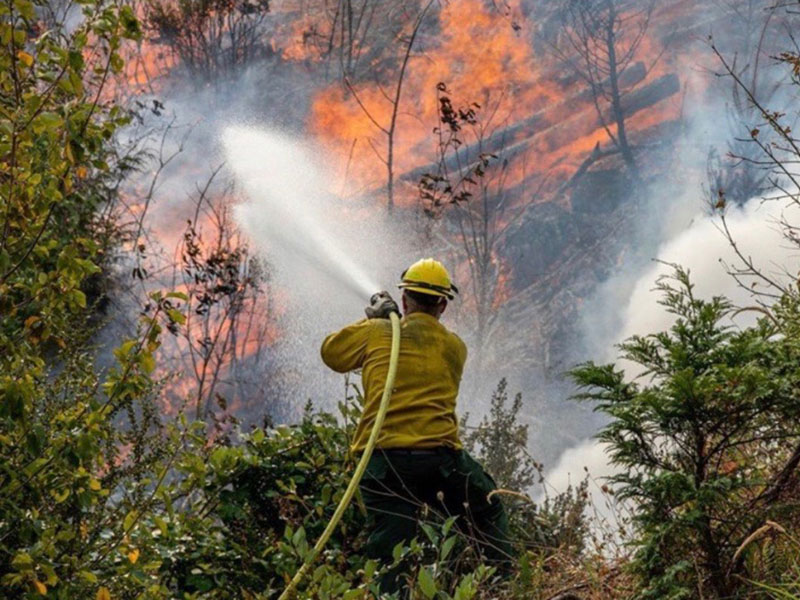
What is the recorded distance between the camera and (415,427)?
4.71m

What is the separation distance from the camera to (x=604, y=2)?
14.7 meters

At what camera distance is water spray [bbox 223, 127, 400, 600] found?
13938 millimetres

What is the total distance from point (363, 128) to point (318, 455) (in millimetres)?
10340

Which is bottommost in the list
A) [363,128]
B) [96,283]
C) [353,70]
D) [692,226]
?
[96,283]

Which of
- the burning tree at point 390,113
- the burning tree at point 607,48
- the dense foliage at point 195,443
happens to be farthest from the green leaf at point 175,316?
the burning tree at point 607,48

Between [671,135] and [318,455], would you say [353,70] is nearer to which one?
[671,135]

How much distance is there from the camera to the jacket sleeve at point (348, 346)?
4855 millimetres

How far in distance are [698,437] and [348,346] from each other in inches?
76.7

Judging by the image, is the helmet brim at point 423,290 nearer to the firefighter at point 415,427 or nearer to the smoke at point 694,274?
the firefighter at point 415,427

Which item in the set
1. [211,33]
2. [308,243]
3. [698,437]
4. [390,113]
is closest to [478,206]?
[390,113]

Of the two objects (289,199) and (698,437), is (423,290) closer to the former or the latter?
(698,437)

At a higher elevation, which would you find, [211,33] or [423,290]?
[211,33]

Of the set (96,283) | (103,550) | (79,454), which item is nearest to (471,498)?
(103,550)

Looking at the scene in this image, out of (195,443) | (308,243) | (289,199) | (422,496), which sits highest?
(289,199)
